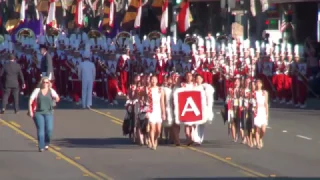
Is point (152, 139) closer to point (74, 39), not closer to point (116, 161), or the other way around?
point (116, 161)

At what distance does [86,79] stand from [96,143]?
1127 centimetres

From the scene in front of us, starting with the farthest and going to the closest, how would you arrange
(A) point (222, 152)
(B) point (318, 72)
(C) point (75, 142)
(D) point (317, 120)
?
(B) point (318, 72)
(D) point (317, 120)
(C) point (75, 142)
(A) point (222, 152)

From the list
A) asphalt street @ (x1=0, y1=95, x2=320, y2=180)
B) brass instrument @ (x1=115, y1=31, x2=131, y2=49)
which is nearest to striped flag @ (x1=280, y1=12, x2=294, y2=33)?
brass instrument @ (x1=115, y1=31, x2=131, y2=49)

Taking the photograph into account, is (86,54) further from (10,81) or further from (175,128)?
(175,128)

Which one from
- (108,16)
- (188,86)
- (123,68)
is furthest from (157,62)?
(188,86)

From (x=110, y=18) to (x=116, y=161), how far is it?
27.4 meters

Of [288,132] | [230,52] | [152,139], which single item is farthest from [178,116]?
[230,52]

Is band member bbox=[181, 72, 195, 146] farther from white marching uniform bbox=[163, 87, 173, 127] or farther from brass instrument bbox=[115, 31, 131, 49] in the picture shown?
brass instrument bbox=[115, 31, 131, 49]

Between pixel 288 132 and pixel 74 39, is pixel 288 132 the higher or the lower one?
the lower one

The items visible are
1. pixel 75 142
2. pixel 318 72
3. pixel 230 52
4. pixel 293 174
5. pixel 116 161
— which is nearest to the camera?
pixel 293 174

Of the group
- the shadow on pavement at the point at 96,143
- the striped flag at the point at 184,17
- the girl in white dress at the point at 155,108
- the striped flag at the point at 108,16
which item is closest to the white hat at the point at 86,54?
the striped flag at the point at 184,17

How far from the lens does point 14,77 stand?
31.5 m

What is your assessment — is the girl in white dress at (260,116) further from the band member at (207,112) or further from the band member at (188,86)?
the band member at (188,86)

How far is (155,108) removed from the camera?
22.2m
